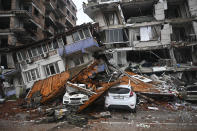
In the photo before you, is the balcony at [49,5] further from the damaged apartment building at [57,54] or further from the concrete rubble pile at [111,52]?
the damaged apartment building at [57,54]

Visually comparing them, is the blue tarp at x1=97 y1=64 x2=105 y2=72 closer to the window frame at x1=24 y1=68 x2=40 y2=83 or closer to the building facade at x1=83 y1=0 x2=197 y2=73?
the building facade at x1=83 y1=0 x2=197 y2=73

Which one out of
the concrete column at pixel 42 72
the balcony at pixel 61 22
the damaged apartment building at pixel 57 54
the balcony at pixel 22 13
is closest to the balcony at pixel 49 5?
the balcony at pixel 61 22

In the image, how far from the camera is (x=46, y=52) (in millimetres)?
17812

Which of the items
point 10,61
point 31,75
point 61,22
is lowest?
point 31,75

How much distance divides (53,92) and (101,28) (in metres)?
12.3

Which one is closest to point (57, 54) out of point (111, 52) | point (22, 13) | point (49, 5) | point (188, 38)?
point (111, 52)

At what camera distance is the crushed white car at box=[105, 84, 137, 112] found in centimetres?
747

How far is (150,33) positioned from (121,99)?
14.4m

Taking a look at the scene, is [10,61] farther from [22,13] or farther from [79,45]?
[79,45]

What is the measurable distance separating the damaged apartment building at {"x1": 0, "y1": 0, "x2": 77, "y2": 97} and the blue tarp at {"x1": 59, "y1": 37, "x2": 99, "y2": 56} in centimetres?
566

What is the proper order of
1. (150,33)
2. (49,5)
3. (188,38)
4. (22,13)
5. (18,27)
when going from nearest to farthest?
(150,33) → (188,38) → (22,13) → (18,27) → (49,5)

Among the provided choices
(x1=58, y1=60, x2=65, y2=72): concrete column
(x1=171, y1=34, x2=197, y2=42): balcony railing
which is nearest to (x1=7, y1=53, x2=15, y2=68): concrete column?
(x1=58, y1=60, x2=65, y2=72): concrete column

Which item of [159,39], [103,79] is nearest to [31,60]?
[103,79]

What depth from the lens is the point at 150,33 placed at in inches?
728
